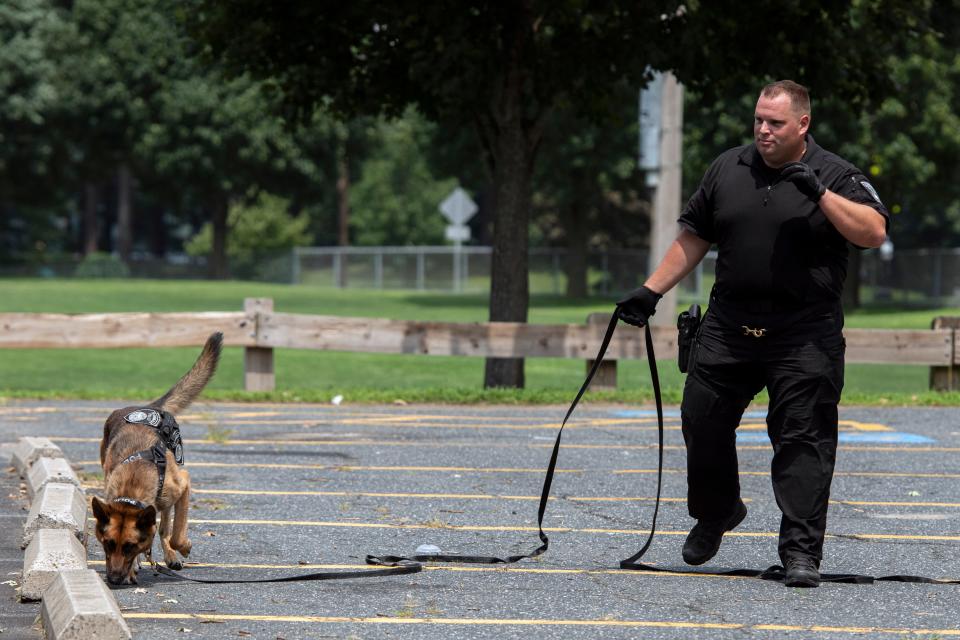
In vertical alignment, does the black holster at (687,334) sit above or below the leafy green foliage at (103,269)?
below

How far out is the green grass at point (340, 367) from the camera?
1653 cm

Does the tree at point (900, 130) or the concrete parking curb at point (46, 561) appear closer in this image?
the concrete parking curb at point (46, 561)

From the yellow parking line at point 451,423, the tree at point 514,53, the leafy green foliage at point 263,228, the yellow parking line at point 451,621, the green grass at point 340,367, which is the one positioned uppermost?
the leafy green foliage at point 263,228

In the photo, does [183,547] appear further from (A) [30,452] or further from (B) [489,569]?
(A) [30,452]

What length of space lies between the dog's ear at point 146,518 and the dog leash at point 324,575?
484mm

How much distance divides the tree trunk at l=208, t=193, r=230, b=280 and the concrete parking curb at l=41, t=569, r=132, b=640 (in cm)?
5859

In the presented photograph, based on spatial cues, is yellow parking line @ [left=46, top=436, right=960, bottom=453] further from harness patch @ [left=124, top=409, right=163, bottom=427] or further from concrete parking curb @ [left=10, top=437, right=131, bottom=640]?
harness patch @ [left=124, top=409, right=163, bottom=427]

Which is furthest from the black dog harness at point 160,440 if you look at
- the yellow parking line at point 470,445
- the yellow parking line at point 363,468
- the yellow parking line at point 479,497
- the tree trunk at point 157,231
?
the tree trunk at point 157,231

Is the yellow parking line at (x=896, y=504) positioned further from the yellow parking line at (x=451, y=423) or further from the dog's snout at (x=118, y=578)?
the dog's snout at (x=118, y=578)

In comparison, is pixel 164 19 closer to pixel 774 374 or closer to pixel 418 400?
pixel 418 400

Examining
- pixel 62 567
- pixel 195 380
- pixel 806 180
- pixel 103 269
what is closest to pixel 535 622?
pixel 62 567

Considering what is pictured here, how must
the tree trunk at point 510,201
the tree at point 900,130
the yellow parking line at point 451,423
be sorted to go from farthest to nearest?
the tree at point 900,130 < the tree trunk at point 510,201 < the yellow parking line at point 451,423

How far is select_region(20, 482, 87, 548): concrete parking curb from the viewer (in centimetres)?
707

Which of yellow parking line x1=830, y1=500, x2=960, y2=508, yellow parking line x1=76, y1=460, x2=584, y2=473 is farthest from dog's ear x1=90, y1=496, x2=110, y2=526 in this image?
yellow parking line x1=830, y1=500, x2=960, y2=508
